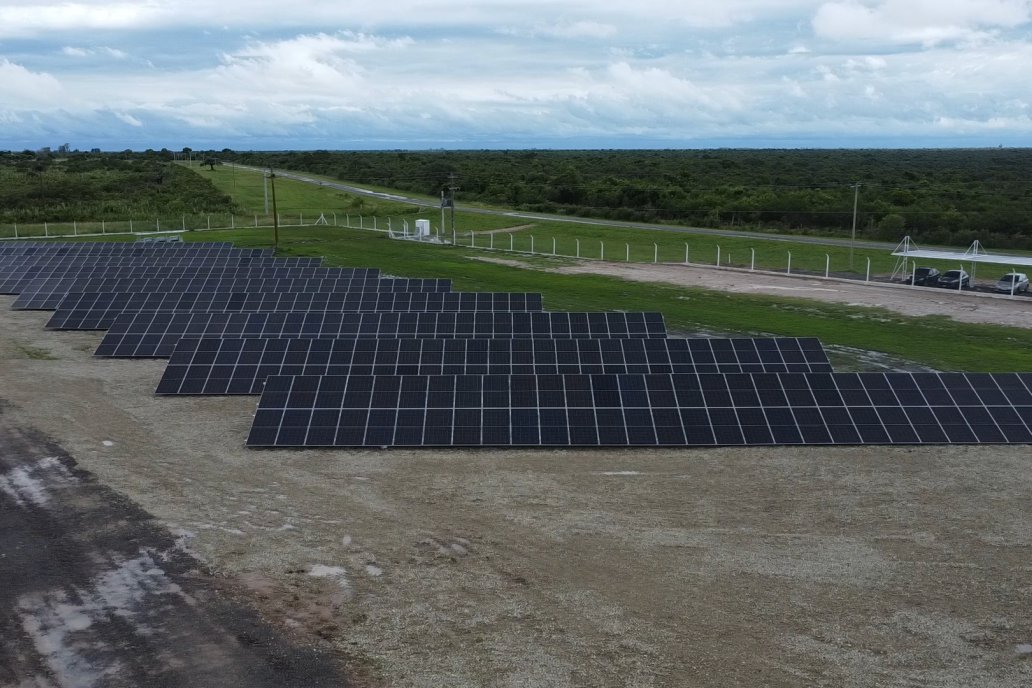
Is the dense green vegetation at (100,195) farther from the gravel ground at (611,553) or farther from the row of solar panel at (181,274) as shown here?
the gravel ground at (611,553)

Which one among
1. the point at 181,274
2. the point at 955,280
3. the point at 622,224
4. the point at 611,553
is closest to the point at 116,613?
the point at 611,553

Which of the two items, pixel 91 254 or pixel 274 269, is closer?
pixel 274 269

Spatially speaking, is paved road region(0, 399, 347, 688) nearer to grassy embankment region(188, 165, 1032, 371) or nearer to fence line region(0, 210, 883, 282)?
grassy embankment region(188, 165, 1032, 371)

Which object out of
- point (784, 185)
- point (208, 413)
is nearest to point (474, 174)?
point (784, 185)

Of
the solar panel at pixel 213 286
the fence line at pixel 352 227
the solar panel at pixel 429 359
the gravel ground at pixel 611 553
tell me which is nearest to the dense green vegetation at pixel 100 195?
the fence line at pixel 352 227

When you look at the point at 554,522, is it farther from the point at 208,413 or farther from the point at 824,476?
the point at 208,413

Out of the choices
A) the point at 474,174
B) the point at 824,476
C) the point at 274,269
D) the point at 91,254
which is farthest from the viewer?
the point at 474,174
